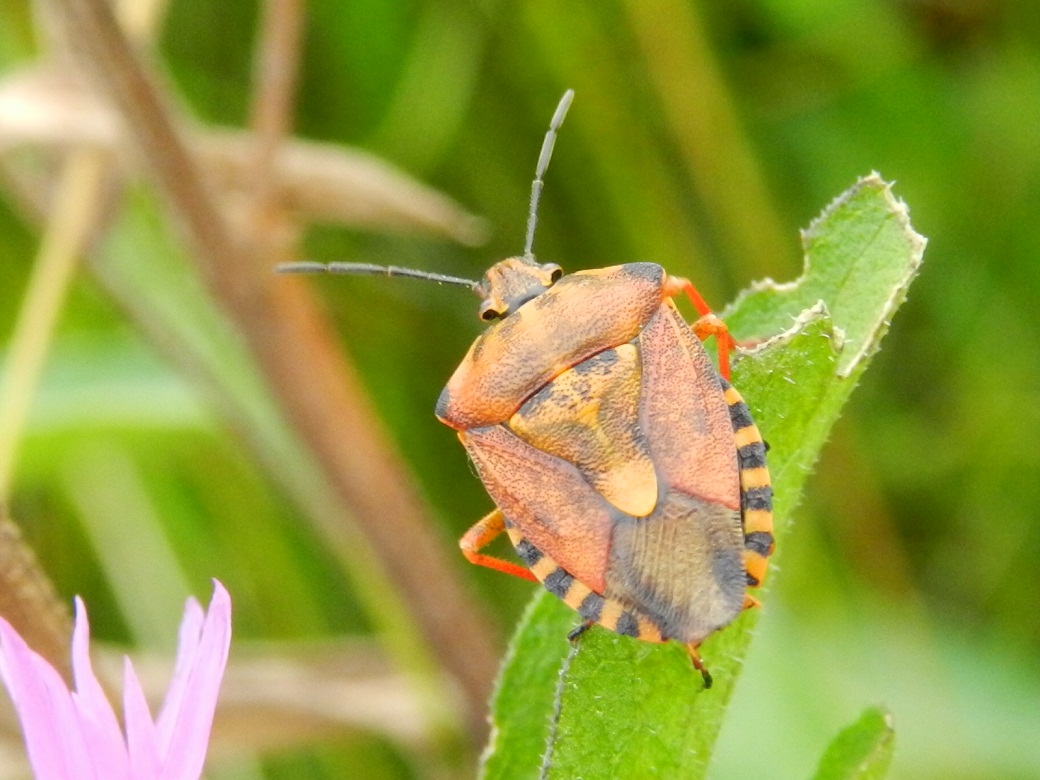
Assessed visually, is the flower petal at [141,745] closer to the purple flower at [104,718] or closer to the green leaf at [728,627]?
the purple flower at [104,718]

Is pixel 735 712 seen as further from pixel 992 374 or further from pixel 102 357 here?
pixel 102 357

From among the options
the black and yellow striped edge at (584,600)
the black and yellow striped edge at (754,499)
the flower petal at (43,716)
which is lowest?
the flower petal at (43,716)

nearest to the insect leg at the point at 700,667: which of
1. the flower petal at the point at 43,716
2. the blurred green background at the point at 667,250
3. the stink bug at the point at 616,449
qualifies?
the stink bug at the point at 616,449

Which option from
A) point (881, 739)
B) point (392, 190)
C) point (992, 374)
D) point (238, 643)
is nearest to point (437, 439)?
point (238, 643)

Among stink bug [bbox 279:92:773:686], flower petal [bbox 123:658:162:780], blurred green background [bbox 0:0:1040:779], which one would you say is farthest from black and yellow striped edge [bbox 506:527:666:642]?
blurred green background [bbox 0:0:1040:779]

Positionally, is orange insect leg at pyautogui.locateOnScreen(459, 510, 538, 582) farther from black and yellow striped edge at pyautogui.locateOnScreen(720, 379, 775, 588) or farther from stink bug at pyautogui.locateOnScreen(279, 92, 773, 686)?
black and yellow striped edge at pyautogui.locateOnScreen(720, 379, 775, 588)

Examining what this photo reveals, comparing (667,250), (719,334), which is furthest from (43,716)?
(667,250)
